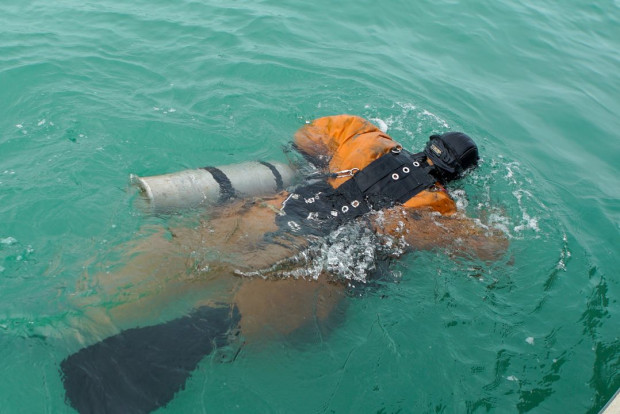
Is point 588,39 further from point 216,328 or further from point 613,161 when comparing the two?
point 216,328

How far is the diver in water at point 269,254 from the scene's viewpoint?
3.92 metres

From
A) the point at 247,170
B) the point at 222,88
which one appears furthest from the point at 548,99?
the point at 247,170

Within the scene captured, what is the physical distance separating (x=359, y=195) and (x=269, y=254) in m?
1.27

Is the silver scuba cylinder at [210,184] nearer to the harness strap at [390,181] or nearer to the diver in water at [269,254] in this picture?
the diver in water at [269,254]

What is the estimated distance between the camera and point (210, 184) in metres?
5.59

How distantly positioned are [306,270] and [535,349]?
8.29 ft

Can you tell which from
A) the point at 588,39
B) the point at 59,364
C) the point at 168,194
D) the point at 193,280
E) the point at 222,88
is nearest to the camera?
the point at 59,364

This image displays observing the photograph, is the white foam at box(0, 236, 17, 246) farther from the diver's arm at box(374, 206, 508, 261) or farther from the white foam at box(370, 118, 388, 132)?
the white foam at box(370, 118, 388, 132)

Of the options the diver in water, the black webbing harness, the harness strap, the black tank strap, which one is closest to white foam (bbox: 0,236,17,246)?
the diver in water

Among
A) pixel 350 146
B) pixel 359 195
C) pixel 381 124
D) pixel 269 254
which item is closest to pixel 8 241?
pixel 269 254

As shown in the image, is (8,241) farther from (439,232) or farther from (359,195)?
(439,232)

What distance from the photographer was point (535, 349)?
5.00m

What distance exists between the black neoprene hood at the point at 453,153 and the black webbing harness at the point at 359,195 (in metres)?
0.15

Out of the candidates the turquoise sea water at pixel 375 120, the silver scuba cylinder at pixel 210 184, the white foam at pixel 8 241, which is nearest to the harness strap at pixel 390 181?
the turquoise sea water at pixel 375 120
